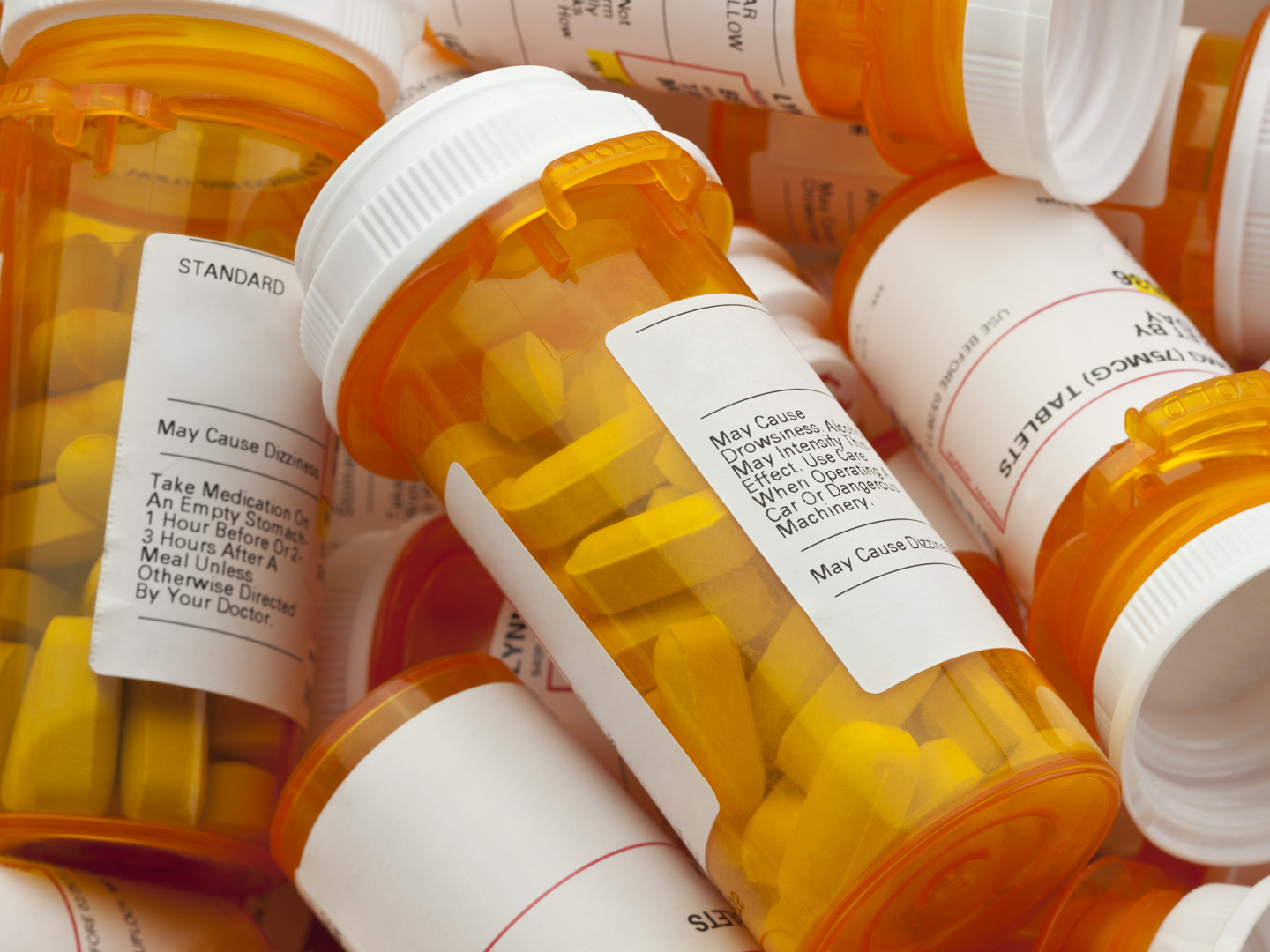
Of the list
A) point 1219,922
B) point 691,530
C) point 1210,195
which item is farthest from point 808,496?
point 1210,195

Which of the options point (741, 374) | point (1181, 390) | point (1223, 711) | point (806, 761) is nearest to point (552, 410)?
point (741, 374)

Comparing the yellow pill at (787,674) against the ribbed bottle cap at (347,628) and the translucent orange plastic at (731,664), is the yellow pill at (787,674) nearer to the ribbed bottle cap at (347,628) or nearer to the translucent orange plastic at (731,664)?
the translucent orange plastic at (731,664)

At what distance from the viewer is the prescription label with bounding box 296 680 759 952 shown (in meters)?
0.55

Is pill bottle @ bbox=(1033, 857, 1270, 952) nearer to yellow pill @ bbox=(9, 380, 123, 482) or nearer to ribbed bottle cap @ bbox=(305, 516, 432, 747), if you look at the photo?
ribbed bottle cap @ bbox=(305, 516, 432, 747)

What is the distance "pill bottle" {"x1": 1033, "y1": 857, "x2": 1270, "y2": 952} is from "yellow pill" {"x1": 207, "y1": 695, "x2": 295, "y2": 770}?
18.0 inches

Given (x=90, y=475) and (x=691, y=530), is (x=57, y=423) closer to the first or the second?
(x=90, y=475)

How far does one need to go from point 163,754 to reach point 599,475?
0.97 feet

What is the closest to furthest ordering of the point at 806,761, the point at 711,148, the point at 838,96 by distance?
the point at 806,761 → the point at 838,96 → the point at 711,148

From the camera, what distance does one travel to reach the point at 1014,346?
0.69 meters

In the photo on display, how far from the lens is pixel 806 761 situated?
0.50 meters

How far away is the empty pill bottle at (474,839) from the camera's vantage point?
1.81ft

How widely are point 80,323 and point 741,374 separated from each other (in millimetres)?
385

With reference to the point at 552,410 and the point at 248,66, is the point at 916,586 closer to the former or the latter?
the point at 552,410

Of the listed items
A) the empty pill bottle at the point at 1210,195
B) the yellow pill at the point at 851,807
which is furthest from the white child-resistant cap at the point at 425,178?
the empty pill bottle at the point at 1210,195
